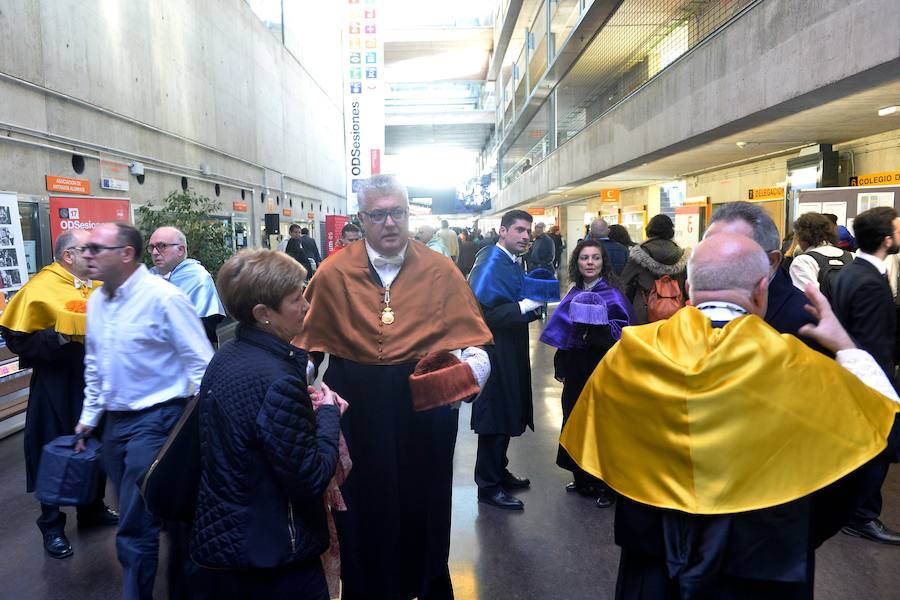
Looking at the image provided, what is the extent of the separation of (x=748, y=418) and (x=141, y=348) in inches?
102

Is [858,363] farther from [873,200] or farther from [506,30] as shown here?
[506,30]

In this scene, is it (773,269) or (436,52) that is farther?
(436,52)

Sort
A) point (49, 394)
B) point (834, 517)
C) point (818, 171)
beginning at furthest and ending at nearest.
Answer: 1. point (818, 171)
2. point (49, 394)
3. point (834, 517)

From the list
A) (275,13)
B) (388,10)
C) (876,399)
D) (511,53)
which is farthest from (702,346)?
(388,10)

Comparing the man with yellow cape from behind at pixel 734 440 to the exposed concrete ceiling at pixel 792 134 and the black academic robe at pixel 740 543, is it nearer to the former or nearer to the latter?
the black academic robe at pixel 740 543

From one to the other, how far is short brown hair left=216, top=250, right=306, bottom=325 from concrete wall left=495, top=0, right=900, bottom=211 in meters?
5.27

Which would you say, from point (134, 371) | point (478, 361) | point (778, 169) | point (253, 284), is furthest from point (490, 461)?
point (778, 169)

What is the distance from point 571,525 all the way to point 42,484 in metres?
3.01

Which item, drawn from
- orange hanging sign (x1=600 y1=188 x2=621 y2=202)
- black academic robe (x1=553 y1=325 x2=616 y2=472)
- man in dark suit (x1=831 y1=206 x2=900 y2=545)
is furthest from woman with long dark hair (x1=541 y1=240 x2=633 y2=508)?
orange hanging sign (x1=600 y1=188 x2=621 y2=202)

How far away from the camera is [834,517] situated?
1.63 meters

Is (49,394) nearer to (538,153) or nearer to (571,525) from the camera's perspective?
(571,525)

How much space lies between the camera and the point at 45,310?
387 centimetres

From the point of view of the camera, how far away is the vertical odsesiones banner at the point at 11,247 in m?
6.19

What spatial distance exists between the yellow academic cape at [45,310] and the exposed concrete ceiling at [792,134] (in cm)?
685
